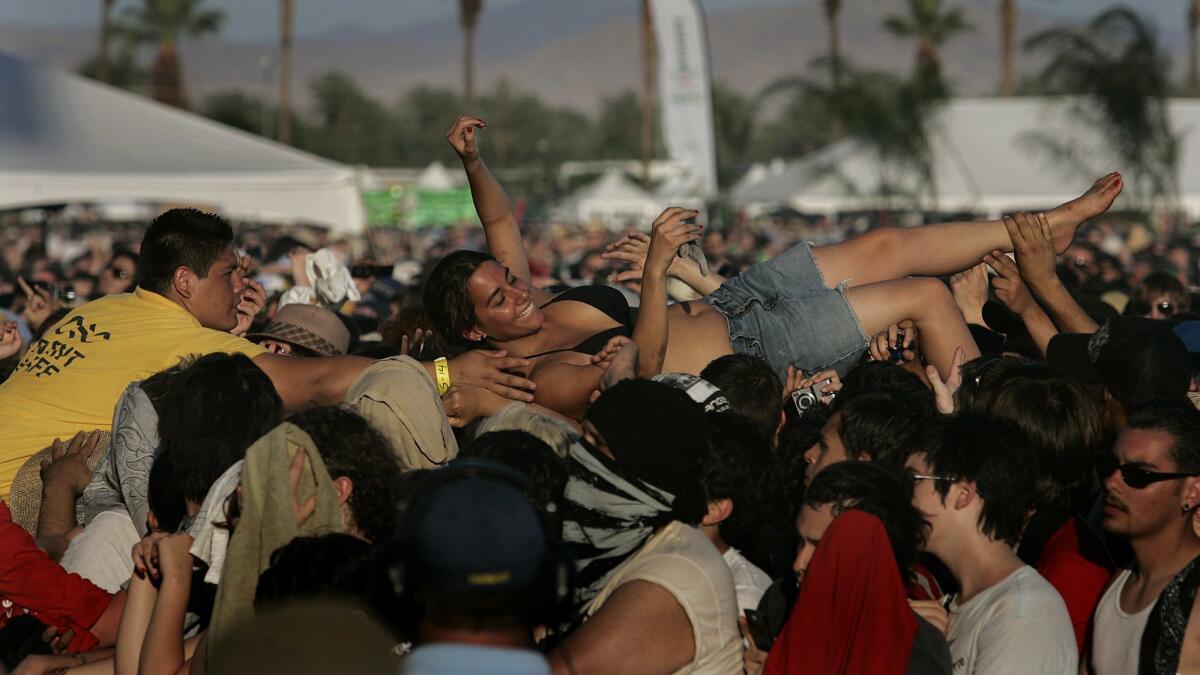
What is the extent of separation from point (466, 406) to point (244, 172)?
2197cm

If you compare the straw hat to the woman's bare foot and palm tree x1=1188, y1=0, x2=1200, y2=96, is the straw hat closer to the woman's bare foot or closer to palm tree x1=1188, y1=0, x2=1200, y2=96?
the woman's bare foot

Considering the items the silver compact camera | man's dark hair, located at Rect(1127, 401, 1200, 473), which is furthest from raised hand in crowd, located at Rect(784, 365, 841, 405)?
man's dark hair, located at Rect(1127, 401, 1200, 473)

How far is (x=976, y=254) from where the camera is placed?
5516 mm

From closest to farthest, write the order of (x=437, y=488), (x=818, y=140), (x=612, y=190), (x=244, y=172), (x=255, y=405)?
(x=437, y=488)
(x=255, y=405)
(x=244, y=172)
(x=612, y=190)
(x=818, y=140)

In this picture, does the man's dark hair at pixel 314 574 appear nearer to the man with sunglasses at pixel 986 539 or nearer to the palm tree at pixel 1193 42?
the man with sunglasses at pixel 986 539

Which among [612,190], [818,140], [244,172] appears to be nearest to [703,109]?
[244,172]

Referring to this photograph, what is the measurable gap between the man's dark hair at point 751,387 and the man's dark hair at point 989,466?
1.09 metres

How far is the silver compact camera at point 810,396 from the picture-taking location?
5.31m

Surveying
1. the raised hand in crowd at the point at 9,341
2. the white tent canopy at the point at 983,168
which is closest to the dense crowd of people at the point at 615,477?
the raised hand in crowd at the point at 9,341

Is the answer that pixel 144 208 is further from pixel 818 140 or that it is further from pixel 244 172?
pixel 818 140

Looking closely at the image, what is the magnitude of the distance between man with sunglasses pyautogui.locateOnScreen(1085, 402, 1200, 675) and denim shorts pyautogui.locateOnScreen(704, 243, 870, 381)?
5.85 feet

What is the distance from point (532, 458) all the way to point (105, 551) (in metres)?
1.56

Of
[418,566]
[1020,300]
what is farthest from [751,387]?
[418,566]

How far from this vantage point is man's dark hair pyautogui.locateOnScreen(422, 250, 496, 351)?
5.25 m
